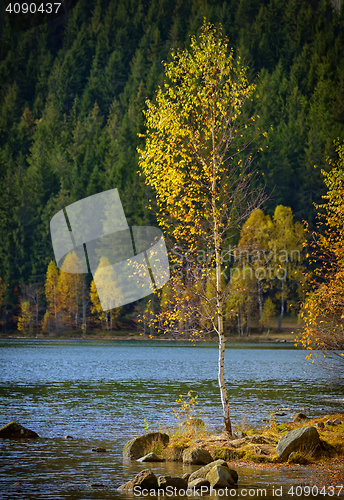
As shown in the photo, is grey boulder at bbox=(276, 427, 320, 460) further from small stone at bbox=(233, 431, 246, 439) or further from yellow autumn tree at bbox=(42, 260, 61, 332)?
yellow autumn tree at bbox=(42, 260, 61, 332)

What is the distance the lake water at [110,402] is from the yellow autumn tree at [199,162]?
16.8ft

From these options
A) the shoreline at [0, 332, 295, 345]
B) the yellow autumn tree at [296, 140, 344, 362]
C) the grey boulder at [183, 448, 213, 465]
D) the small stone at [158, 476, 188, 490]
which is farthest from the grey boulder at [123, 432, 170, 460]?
the shoreline at [0, 332, 295, 345]

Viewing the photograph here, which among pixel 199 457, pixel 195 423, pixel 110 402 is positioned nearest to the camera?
pixel 199 457

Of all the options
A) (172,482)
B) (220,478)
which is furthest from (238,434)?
(172,482)

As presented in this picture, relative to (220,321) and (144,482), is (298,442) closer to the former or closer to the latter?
(220,321)

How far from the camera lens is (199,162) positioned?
70.5 feet

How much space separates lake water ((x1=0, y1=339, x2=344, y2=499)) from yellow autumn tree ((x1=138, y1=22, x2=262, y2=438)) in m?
5.11

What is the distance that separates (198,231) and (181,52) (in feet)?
21.1

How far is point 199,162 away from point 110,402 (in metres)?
17.0

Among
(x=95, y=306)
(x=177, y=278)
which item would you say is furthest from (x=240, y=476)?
(x=95, y=306)

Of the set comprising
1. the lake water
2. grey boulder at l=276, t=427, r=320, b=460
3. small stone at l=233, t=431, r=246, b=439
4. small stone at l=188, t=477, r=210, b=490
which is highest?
grey boulder at l=276, t=427, r=320, b=460

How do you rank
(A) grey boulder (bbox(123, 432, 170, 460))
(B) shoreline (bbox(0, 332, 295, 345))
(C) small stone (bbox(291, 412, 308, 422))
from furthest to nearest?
(B) shoreline (bbox(0, 332, 295, 345)) → (C) small stone (bbox(291, 412, 308, 422)) → (A) grey boulder (bbox(123, 432, 170, 460))

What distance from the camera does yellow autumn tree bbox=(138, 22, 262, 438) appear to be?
2044cm

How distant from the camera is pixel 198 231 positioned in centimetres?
2061
